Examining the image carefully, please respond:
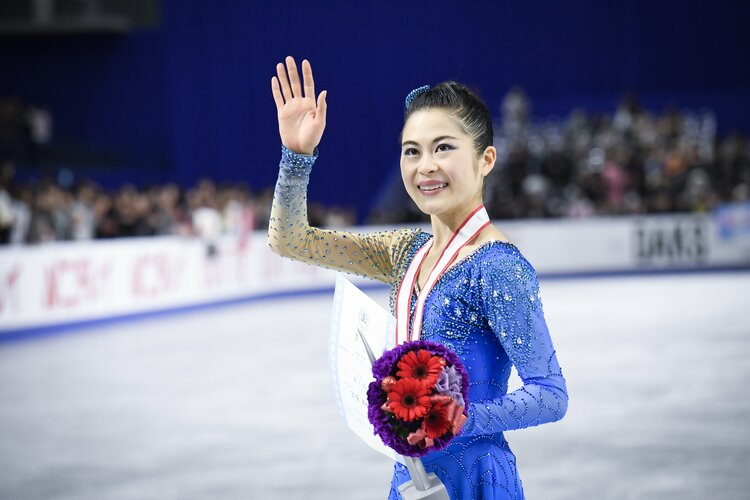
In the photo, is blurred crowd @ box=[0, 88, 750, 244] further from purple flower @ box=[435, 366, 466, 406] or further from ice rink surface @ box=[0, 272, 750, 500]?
purple flower @ box=[435, 366, 466, 406]

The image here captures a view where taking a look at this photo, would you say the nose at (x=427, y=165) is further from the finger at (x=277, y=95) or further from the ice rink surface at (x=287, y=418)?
the ice rink surface at (x=287, y=418)

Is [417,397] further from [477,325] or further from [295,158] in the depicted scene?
[295,158]

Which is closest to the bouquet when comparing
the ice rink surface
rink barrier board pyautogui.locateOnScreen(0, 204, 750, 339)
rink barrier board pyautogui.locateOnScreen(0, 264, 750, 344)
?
the ice rink surface

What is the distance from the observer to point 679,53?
23203 millimetres

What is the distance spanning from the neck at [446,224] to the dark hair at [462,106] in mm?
115

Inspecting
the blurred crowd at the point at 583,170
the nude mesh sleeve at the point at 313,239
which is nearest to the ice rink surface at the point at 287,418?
the nude mesh sleeve at the point at 313,239

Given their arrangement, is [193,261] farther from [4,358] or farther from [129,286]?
[4,358]

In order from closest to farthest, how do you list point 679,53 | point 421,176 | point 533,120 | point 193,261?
1. point 421,176
2. point 193,261
3. point 533,120
4. point 679,53

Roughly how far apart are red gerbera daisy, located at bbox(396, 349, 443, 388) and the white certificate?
127 mm

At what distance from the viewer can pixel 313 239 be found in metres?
2.08

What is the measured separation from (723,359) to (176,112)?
15.8 meters

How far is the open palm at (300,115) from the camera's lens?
77.7 inches

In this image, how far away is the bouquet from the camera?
157 cm

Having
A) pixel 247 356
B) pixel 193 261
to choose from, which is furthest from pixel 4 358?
pixel 193 261
